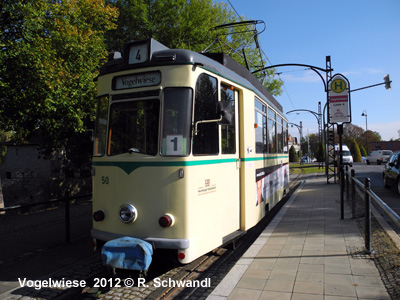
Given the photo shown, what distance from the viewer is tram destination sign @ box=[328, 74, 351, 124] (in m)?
9.18

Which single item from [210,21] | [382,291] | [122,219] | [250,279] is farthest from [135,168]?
[210,21]

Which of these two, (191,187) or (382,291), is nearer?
(382,291)

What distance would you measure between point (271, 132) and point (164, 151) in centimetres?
492

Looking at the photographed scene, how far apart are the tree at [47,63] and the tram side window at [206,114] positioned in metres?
7.11

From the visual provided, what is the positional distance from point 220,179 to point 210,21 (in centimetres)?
1869

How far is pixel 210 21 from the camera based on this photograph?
21.6 m

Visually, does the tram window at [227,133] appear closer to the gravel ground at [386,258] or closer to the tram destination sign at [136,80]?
the tram destination sign at [136,80]

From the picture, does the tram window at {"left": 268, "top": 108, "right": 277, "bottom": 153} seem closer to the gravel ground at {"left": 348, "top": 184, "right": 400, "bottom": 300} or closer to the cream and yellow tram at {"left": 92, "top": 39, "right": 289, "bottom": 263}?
the gravel ground at {"left": 348, "top": 184, "right": 400, "bottom": 300}

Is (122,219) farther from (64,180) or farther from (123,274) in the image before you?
(64,180)

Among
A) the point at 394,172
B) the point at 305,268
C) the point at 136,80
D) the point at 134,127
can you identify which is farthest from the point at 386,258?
the point at 394,172

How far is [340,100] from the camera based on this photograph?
9.25m

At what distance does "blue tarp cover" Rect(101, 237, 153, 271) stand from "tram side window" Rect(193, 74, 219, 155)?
4.60 feet

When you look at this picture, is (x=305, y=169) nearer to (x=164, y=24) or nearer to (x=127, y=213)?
(x=164, y=24)

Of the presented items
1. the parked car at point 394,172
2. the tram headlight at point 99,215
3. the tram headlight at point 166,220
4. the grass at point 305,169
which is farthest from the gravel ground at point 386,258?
the grass at point 305,169
